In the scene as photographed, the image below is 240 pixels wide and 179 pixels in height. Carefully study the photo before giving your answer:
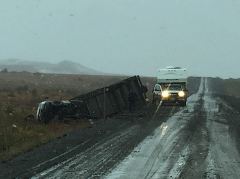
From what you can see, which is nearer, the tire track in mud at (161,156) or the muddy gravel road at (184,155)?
the tire track in mud at (161,156)

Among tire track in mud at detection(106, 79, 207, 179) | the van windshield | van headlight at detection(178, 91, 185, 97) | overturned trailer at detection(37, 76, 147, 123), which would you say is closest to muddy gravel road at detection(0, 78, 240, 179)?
tire track in mud at detection(106, 79, 207, 179)

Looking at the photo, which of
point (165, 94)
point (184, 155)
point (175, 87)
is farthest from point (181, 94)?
point (184, 155)

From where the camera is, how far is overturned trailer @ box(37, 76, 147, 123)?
24609 millimetres

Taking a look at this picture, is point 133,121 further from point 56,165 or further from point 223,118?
point 56,165

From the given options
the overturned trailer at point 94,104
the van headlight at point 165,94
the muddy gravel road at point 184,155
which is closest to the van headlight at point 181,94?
the van headlight at point 165,94

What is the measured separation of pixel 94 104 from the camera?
28328 millimetres

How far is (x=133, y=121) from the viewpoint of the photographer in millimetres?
26641

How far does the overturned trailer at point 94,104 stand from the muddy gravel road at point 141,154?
2.50m

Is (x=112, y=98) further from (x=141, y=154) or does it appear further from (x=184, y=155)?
(x=184, y=155)

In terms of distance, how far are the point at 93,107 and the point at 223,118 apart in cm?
755

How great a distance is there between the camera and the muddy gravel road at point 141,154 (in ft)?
39.3

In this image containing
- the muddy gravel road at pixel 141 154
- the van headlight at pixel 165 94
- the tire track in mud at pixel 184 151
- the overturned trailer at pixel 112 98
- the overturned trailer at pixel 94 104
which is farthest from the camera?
the van headlight at pixel 165 94

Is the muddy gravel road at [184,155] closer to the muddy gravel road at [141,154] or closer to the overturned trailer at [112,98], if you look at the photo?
the muddy gravel road at [141,154]

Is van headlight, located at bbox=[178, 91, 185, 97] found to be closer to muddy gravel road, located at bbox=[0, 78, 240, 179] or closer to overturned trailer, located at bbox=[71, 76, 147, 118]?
overturned trailer, located at bbox=[71, 76, 147, 118]
